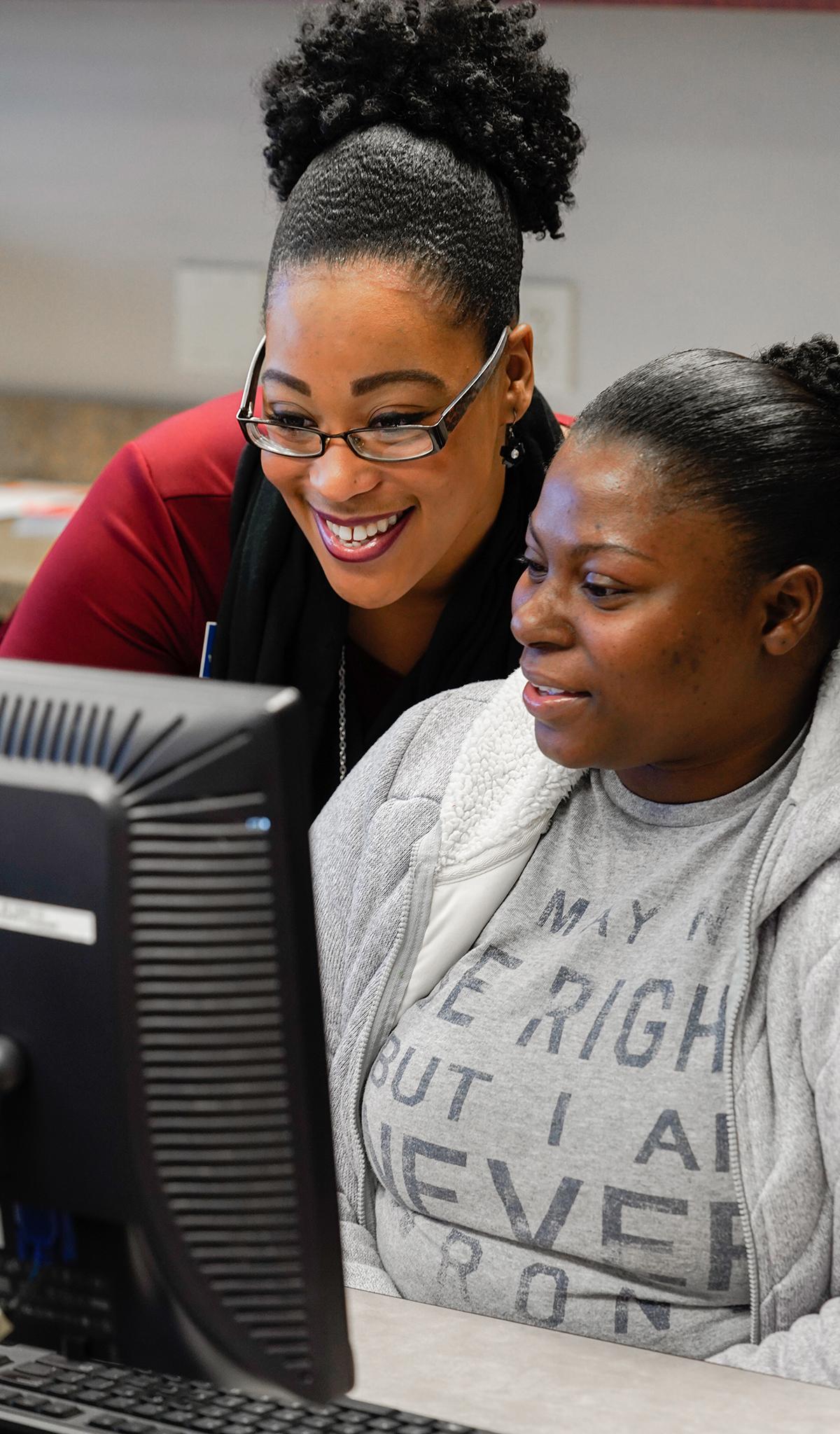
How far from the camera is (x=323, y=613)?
1.67m

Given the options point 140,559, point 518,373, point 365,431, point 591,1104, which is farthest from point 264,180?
point 591,1104

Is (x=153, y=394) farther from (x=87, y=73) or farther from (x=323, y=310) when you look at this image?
(x=323, y=310)

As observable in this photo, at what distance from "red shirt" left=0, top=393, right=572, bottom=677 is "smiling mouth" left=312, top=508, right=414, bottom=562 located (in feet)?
0.84

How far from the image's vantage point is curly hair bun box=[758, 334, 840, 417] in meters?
1.15

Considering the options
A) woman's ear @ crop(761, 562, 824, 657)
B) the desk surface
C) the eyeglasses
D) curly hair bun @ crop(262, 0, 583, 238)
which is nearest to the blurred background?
curly hair bun @ crop(262, 0, 583, 238)

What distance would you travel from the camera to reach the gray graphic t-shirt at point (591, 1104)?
104 centimetres

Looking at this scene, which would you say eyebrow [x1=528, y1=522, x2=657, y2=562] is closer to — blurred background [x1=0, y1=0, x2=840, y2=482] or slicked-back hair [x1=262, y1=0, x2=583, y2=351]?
slicked-back hair [x1=262, y1=0, x2=583, y2=351]

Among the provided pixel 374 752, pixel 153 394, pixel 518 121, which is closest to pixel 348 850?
pixel 374 752

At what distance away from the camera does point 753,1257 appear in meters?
1.02

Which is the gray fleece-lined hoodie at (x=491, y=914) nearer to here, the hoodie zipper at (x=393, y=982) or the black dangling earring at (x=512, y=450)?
the hoodie zipper at (x=393, y=982)

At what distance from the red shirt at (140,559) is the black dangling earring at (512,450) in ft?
0.97

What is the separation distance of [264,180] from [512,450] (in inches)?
64.8

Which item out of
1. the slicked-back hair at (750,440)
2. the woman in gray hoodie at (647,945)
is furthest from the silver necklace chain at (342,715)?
the slicked-back hair at (750,440)

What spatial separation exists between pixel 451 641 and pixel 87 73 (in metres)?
1.95
